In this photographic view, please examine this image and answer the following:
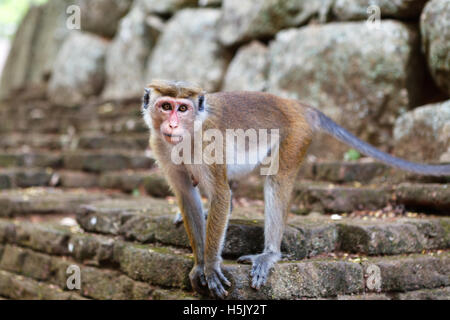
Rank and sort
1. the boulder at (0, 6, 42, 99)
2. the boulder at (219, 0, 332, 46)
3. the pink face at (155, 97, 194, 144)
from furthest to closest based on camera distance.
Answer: the boulder at (0, 6, 42, 99) → the boulder at (219, 0, 332, 46) → the pink face at (155, 97, 194, 144)

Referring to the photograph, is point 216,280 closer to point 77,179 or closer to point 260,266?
point 260,266

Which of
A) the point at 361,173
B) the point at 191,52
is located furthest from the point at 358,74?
the point at 191,52

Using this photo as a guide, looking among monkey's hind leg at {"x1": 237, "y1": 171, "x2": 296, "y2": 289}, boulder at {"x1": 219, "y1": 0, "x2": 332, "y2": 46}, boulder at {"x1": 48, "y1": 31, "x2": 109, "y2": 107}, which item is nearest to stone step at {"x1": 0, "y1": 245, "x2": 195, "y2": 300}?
monkey's hind leg at {"x1": 237, "y1": 171, "x2": 296, "y2": 289}

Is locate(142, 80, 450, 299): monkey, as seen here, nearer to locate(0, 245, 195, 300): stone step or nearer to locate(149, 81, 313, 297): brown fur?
locate(149, 81, 313, 297): brown fur

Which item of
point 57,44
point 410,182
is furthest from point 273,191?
point 57,44

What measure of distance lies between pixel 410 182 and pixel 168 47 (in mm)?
5736

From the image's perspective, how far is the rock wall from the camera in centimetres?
560

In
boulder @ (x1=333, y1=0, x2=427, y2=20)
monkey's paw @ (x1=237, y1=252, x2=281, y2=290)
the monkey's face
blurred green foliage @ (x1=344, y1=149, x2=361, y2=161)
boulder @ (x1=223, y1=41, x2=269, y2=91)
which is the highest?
boulder @ (x1=333, y1=0, x2=427, y2=20)

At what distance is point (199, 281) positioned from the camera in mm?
3172

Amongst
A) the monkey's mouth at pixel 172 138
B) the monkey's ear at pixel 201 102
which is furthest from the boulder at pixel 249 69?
the monkey's mouth at pixel 172 138

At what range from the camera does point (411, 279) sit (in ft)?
11.6

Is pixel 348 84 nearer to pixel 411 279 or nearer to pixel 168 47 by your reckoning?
pixel 411 279

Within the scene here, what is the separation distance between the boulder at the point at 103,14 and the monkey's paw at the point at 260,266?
957 centimetres
